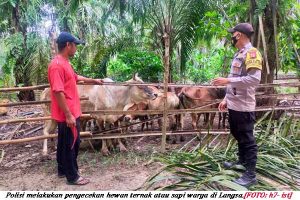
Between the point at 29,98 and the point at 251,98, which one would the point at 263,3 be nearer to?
the point at 251,98

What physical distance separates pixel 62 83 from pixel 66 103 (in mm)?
232

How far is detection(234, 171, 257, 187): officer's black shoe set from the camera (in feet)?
11.4

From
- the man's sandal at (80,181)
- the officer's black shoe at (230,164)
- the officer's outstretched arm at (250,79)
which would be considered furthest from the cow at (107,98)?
the officer's outstretched arm at (250,79)

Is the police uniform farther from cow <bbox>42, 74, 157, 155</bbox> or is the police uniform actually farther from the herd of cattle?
cow <bbox>42, 74, 157, 155</bbox>

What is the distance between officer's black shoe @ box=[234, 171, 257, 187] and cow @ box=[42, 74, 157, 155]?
8.85ft

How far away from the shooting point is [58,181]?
4.50m

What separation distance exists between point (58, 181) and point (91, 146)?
1.50m

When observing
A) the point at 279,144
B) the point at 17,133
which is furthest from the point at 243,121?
the point at 17,133

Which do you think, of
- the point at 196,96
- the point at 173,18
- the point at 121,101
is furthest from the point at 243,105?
the point at 173,18

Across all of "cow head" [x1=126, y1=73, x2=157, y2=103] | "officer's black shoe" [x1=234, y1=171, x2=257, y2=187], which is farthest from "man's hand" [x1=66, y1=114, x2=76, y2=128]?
"cow head" [x1=126, y1=73, x2=157, y2=103]

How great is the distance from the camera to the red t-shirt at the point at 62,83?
3871 millimetres

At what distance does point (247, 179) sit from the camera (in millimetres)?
3529

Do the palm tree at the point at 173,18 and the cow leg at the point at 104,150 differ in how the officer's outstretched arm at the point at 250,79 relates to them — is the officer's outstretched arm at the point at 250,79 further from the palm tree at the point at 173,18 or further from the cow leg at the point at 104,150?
the palm tree at the point at 173,18

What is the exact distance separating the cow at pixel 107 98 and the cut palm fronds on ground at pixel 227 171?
5.58 feet
